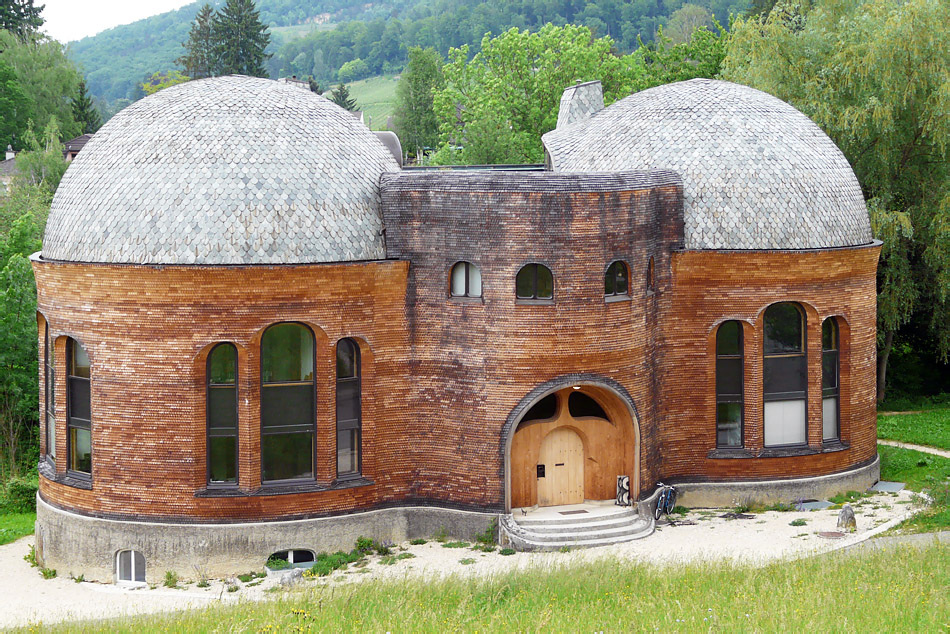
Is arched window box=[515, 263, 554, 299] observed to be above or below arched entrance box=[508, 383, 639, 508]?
above

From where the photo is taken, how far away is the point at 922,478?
3322 cm

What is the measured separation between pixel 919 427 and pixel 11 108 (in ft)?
219

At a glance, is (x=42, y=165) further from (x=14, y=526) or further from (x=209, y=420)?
(x=209, y=420)

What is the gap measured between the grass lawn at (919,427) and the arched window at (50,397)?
2601cm

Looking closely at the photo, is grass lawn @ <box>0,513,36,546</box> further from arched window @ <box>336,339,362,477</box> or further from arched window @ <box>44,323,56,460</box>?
arched window @ <box>336,339,362,477</box>

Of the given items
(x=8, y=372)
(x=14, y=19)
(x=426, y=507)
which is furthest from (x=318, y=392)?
(x=14, y=19)

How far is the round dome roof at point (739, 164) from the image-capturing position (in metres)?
30.2

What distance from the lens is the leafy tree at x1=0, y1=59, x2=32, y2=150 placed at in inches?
3135

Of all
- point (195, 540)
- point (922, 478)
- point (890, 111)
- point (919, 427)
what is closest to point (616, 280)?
point (922, 478)

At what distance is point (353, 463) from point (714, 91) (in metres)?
14.5

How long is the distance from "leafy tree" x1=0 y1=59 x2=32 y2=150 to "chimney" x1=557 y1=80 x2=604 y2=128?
52.2 m

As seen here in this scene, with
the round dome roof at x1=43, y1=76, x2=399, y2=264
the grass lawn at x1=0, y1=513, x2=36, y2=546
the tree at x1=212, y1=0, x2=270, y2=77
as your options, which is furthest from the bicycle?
the tree at x1=212, y1=0, x2=270, y2=77

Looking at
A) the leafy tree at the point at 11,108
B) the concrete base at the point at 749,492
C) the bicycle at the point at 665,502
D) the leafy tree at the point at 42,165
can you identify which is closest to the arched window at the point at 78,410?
the bicycle at the point at 665,502

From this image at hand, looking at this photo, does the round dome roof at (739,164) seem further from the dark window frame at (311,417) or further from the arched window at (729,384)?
the dark window frame at (311,417)
